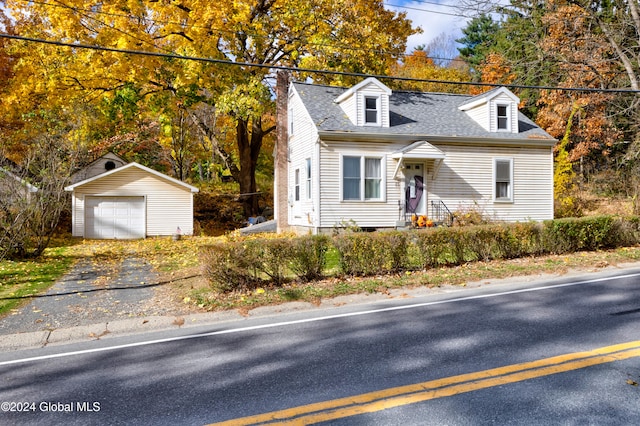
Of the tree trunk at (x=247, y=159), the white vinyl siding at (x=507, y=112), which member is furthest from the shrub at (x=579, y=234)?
the tree trunk at (x=247, y=159)

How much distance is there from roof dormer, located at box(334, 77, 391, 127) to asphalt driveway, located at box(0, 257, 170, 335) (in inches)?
406

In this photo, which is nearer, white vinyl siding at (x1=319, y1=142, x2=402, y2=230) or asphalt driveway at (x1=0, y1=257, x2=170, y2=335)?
asphalt driveway at (x1=0, y1=257, x2=170, y2=335)

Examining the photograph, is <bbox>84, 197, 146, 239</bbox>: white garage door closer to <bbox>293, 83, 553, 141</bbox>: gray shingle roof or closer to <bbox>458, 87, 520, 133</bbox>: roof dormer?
<bbox>293, 83, 553, 141</bbox>: gray shingle roof

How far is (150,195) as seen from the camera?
24.6 metres

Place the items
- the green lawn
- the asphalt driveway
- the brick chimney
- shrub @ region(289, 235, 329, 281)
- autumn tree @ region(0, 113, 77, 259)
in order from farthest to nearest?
the brick chimney, autumn tree @ region(0, 113, 77, 259), shrub @ region(289, 235, 329, 281), the green lawn, the asphalt driveway

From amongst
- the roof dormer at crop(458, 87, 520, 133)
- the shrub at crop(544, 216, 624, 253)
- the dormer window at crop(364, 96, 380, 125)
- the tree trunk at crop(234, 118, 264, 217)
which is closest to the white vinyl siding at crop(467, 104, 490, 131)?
the roof dormer at crop(458, 87, 520, 133)

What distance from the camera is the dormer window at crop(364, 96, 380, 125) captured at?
18906 mm

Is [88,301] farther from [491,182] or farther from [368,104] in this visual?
[491,182]

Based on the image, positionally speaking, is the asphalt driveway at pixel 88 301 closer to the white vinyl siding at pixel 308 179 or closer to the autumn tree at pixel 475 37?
the white vinyl siding at pixel 308 179

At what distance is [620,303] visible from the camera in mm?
7266

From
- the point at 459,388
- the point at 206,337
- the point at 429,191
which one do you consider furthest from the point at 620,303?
the point at 429,191

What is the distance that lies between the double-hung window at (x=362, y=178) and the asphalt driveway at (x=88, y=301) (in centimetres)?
842

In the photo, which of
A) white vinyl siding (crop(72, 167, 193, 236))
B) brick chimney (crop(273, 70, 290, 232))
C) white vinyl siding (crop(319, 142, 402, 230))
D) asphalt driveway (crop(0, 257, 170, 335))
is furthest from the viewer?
white vinyl siding (crop(72, 167, 193, 236))

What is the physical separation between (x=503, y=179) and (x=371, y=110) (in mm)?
6526
